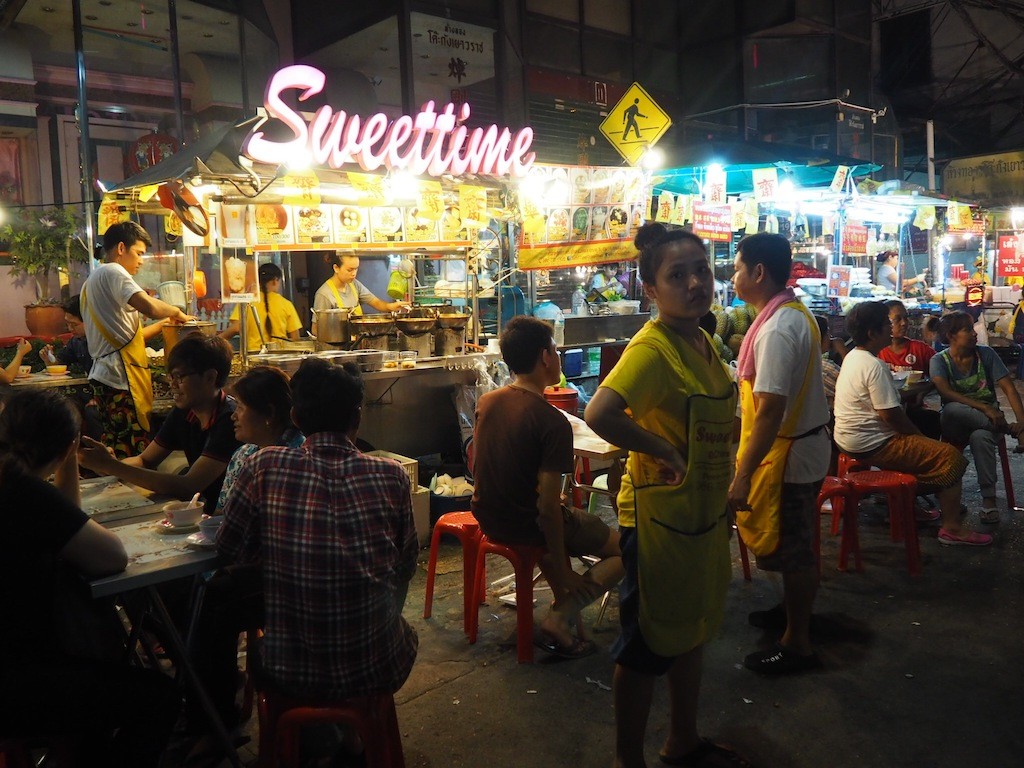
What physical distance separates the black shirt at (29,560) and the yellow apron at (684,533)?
179 cm

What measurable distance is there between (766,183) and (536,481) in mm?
7309

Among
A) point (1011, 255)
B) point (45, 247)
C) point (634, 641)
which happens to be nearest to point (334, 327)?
point (45, 247)

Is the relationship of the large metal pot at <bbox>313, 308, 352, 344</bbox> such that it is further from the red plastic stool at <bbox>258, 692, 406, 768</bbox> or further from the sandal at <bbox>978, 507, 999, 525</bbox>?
the sandal at <bbox>978, 507, 999, 525</bbox>

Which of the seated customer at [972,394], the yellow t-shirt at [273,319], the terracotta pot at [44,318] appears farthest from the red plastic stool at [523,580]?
the terracotta pot at [44,318]

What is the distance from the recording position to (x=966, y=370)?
637cm

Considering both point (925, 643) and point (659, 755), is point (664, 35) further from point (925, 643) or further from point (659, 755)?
point (659, 755)

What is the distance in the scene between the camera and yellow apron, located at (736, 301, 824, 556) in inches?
147

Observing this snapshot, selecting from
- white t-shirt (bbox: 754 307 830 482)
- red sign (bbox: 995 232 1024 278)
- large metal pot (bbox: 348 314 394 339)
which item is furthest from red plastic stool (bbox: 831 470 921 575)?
red sign (bbox: 995 232 1024 278)

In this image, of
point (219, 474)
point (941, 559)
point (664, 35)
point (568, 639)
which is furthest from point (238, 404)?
point (664, 35)

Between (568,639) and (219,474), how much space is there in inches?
74.1

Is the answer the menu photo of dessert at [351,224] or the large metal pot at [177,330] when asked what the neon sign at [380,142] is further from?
the large metal pot at [177,330]

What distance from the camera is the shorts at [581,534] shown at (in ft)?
13.4

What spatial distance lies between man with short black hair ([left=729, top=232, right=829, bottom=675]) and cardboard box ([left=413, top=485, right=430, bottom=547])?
265 cm

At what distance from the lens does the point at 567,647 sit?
404cm
